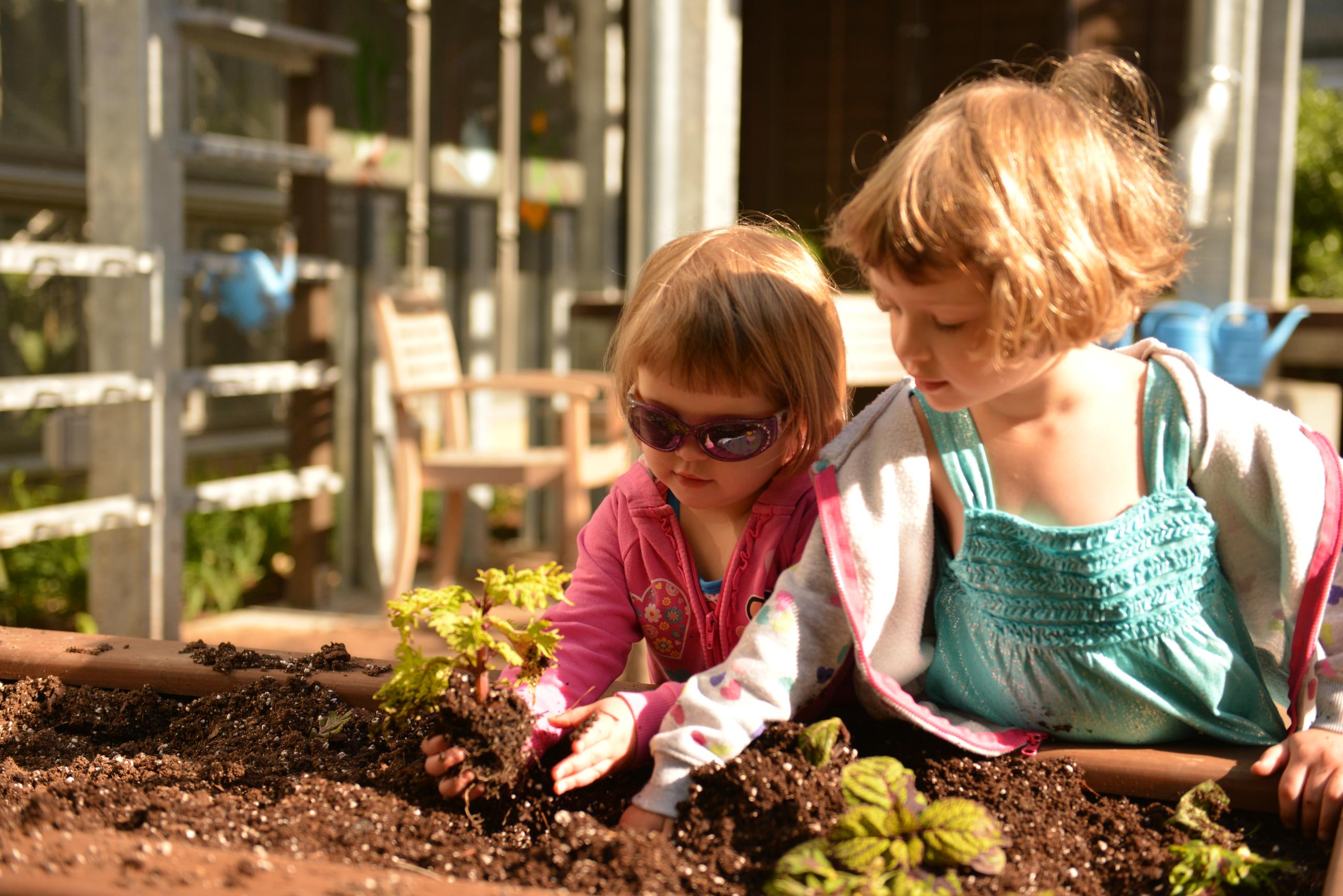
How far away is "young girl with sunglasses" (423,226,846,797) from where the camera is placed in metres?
1.41

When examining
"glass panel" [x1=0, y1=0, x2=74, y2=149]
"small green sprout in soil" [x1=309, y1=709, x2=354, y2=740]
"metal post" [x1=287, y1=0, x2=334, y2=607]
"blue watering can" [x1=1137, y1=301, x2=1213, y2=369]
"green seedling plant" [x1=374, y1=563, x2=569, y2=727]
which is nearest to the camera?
"green seedling plant" [x1=374, y1=563, x2=569, y2=727]

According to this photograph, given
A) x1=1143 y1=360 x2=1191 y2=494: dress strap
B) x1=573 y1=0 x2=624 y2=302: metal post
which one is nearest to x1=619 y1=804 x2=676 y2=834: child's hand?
x1=1143 y1=360 x2=1191 y2=494: dress strap

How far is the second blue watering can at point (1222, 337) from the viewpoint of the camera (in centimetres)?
390

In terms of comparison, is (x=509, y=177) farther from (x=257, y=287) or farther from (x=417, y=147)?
(x=257, y=287)

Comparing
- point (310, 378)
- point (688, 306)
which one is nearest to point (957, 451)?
point (688, 306)

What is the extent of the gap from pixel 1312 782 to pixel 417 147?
4875 millimetres

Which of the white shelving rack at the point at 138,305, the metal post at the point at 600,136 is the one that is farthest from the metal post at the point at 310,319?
the metal post at the point at 600,136

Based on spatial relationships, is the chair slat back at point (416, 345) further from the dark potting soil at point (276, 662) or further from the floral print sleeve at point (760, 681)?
the floral print sleeve at point (760, 681)

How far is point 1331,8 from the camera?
595 inches

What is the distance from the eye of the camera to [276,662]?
1.72 m

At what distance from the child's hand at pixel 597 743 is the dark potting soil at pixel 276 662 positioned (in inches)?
14.2

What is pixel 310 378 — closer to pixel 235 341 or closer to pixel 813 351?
pixel 235 341

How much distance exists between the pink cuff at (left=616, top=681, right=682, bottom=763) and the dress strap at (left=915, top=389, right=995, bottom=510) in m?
0.38

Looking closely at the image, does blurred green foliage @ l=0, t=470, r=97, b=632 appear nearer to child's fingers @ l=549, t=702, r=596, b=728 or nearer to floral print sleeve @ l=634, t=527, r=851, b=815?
child's fingers @ l=549, t=702, r=596, b=728
